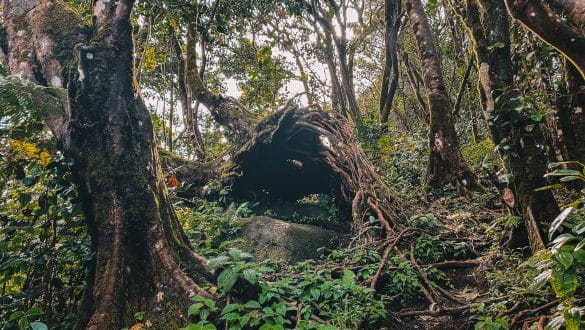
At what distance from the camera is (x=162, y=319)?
2725 mm

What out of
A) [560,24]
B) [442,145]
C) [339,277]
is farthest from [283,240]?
[560,24]

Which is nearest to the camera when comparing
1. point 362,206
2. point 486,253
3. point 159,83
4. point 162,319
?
point 162,319

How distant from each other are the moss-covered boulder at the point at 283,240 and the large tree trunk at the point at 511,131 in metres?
2.63

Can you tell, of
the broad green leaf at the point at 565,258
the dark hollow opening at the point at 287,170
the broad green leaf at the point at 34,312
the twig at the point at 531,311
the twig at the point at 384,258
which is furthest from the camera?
the dark hollow opening at the point at 287,170

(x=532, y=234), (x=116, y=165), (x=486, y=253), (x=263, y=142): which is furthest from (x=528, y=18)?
(x=263, y=142)

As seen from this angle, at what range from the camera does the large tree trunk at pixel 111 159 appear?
2828 mm

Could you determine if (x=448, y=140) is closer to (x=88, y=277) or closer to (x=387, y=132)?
(x=387, y=132)

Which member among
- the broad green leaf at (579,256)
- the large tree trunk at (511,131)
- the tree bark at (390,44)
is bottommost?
the broad green leaf at (579,256)

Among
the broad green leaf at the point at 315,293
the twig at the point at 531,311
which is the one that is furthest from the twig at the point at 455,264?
the broad green leaf at the point at 315,293

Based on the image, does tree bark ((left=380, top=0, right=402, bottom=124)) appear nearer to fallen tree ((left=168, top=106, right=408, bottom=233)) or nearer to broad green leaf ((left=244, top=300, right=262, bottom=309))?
fallen tree ((left=168, top=106, right=408, bottom=233))

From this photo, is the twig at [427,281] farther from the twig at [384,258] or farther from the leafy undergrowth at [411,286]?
the twig at [384,258]

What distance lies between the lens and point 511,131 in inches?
136

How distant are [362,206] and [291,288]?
2676 millimetres

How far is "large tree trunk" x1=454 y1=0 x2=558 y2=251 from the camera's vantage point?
3.28 meters
